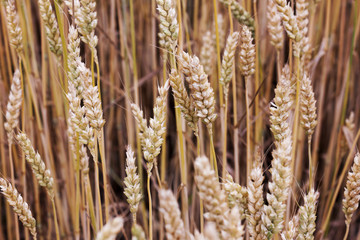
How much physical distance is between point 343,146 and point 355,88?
0.47 m

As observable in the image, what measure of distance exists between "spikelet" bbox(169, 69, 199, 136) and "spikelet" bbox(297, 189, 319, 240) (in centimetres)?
27

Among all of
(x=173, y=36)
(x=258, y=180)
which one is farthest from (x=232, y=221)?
(x=173, y=36)

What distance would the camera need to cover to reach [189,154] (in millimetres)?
1472

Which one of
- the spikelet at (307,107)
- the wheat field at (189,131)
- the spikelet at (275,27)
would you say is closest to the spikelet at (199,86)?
the wheat field at (189,131)

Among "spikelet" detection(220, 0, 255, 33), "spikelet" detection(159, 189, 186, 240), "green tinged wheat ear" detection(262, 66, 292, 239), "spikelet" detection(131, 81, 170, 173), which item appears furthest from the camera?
"spikelet" detection(220, 0, 255, 33)

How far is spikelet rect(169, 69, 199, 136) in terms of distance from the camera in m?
0.83

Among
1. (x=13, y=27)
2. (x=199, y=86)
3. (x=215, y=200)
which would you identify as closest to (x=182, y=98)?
(x=199, y=86)

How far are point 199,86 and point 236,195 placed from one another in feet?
0.75

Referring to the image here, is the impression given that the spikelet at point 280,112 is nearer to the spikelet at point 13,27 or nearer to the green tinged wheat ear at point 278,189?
the green tinged wheat ear at point 278,189

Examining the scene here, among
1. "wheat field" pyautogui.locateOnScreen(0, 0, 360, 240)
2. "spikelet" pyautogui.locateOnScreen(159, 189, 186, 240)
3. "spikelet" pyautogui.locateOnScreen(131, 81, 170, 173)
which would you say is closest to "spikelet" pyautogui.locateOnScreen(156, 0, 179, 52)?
"wheat field" pyautogui.locateOnScreen(0, 0, 360, 240)

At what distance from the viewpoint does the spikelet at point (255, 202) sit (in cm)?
76

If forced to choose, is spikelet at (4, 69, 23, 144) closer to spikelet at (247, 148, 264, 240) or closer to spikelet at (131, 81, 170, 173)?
spikelet at (131, 81, 170, 173)

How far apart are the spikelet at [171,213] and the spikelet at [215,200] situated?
2.2 inches

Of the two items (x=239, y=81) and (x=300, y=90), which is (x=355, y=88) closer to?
(x=239, y=81)
